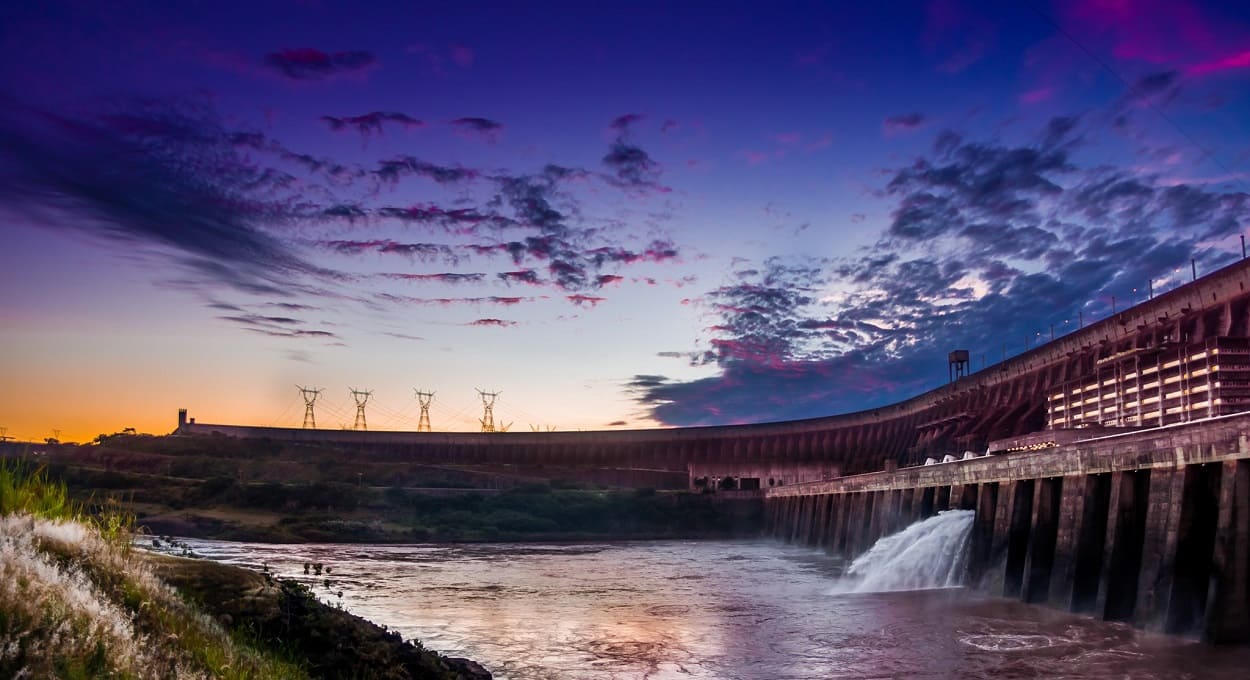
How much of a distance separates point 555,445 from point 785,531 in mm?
55993

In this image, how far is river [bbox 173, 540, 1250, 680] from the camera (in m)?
15.8

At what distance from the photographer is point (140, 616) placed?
7469 millimetres

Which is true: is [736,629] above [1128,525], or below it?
below

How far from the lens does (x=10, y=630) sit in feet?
18.7

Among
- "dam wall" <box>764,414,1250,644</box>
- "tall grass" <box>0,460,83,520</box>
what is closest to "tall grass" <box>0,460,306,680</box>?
"tall grass" <box>0,460,83,520</box>

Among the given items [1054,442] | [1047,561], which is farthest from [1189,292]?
[1047,561]

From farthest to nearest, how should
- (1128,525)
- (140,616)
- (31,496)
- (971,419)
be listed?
(971,419) < (1128,525) < (31,496) < (140,616)

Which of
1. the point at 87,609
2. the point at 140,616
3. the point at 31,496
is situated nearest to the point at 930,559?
the point at 140,616

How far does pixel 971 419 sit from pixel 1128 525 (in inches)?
2246

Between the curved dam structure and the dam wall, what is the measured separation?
4.94 meters

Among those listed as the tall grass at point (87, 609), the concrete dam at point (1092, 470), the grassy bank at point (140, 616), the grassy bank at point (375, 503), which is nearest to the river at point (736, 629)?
the concrete dam at point (1092, 470)

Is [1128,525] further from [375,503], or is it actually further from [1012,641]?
[375,503]

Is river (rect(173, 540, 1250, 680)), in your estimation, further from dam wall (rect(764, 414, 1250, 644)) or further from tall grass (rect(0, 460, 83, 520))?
tall grass (rect(0, 460, 83, 520))

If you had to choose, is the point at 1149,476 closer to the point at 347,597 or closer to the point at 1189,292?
the point at 347,597
